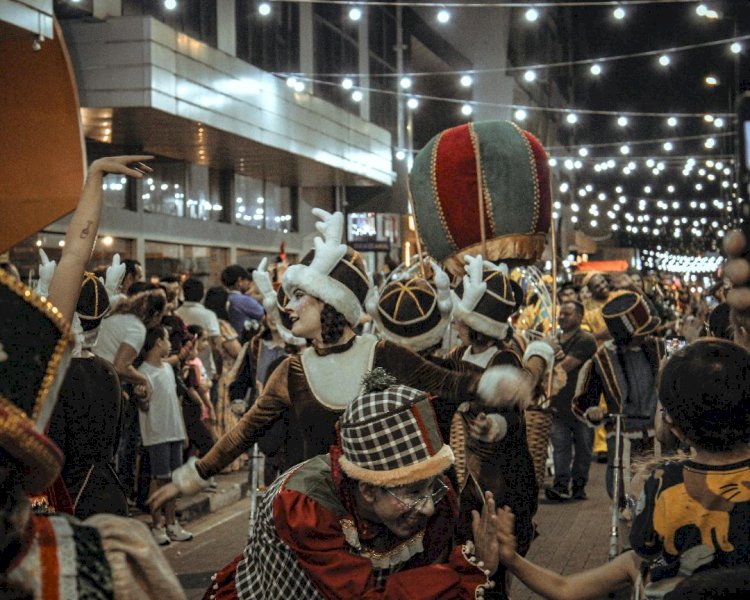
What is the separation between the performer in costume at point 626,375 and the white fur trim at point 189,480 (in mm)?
6073

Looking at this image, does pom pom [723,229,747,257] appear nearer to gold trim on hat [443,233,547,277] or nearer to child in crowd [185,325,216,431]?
gold trim on hat [443,233,547,277]

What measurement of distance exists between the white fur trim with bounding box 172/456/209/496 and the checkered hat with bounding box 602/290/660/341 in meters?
6.38

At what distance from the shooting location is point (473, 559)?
349cm

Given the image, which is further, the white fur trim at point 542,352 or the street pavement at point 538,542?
the street pavement at point 538,542

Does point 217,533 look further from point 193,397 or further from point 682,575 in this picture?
point 682,575

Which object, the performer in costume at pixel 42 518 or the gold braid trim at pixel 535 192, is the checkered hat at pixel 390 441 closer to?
the performer in costume at pixel 42 518

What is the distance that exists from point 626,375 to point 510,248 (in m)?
1.67

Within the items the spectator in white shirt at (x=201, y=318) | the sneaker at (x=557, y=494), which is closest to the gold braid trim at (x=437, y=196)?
the spectator in white shirt at (x=201, y=318)

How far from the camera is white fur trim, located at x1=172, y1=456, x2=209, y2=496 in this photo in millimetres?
4594

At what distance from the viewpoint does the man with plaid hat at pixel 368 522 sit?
3.36 meters

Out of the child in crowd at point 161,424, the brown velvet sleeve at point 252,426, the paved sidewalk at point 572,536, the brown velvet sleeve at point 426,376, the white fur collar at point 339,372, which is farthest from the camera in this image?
the child in crowd at point 161,424

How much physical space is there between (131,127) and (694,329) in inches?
471

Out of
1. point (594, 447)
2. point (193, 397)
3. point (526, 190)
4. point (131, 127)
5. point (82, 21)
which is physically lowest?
point (594, 447)

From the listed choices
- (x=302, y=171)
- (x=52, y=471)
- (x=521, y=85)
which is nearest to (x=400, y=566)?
(x=52, y=471)
